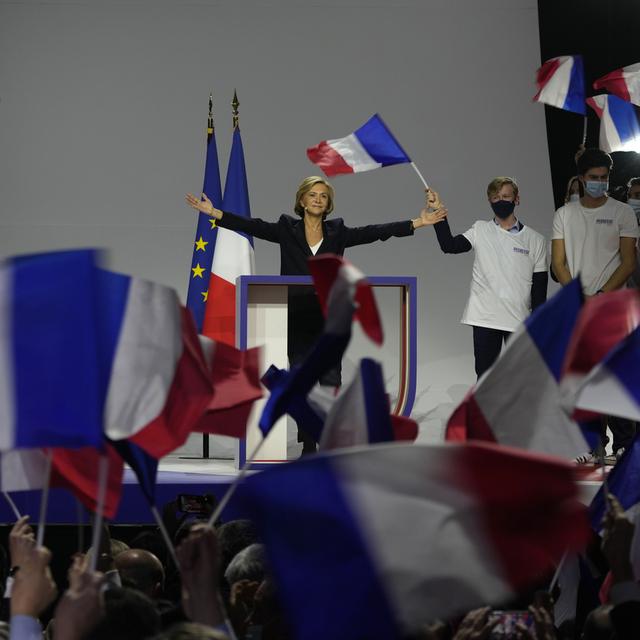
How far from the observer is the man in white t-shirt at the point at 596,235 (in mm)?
5359

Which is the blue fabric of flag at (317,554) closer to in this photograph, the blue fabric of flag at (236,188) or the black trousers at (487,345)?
the black trousers at (487,345)

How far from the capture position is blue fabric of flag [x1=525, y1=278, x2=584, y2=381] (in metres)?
2.22

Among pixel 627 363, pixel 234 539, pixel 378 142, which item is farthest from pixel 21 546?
pixel 378 142

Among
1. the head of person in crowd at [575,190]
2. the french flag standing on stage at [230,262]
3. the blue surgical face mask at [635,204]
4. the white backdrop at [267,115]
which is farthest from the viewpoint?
the white backdrop at [267,115]

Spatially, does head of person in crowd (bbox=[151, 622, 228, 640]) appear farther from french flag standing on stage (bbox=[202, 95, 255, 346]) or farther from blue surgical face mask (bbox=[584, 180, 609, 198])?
french flag standing on stage (bbox=[202, 95, 255, 346])

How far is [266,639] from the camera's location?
1940 millimetres

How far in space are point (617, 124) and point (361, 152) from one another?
1.37m

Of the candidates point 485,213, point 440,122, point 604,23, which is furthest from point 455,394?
point 604,23

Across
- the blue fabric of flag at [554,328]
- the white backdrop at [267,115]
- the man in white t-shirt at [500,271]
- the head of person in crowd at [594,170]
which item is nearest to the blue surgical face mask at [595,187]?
the head of person in crowd at [594,170]

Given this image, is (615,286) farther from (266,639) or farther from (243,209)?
(266,639)

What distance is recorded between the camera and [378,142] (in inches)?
225

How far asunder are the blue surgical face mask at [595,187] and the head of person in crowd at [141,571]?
3205mm

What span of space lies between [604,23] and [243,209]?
8.54 ft

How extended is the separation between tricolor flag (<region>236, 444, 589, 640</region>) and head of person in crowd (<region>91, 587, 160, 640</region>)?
0.87 feet
